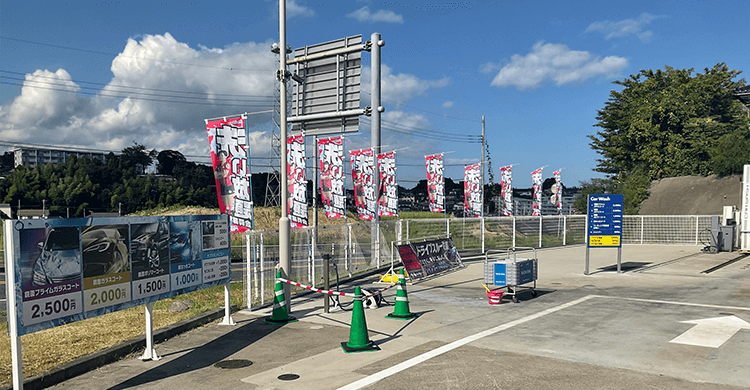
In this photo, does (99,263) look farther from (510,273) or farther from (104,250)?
(510,273)

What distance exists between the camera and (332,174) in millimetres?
28766

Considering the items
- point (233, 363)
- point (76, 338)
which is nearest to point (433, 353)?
point (233, 363)

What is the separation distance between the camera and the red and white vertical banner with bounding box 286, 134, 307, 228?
27.0 m

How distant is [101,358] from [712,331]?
10.7 m

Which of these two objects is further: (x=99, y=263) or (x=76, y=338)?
(x=76, y=338)

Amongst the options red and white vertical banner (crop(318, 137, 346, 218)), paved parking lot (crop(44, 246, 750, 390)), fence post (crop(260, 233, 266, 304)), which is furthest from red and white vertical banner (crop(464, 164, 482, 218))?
fence post (crop(260, 233, 266, 304))

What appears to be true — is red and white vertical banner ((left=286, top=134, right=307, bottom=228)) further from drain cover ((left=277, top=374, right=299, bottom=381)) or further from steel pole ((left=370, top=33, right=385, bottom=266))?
drain cover ((left=277, top=374, right=299, bottom=381))

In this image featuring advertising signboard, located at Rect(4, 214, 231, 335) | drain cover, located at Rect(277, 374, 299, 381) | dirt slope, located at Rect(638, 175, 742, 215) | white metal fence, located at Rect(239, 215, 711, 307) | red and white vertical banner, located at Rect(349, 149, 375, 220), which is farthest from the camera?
dirt slope, located at Rect(638, 175, 742, 215)

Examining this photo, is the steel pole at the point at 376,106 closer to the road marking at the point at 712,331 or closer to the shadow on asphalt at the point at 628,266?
the shadow on asphalt at the point at 628,266

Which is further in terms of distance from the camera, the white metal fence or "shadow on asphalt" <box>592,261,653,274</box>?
"shadow on asphalt" <box>592,261,653,274</box>

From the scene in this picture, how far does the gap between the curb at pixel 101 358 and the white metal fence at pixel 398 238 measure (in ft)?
7.16

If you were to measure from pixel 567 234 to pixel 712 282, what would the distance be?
49.3 feet

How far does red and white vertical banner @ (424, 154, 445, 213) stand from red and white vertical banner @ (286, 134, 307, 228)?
1095 centimetres

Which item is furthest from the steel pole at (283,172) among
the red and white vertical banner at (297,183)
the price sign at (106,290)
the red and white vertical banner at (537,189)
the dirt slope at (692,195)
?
the dirt slope at (692,195)
